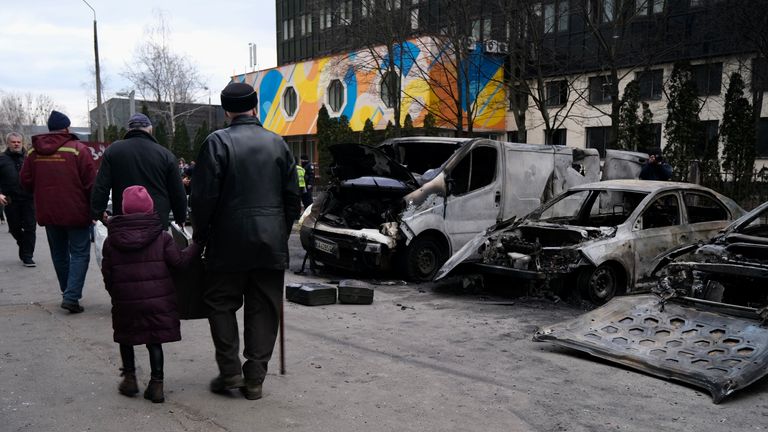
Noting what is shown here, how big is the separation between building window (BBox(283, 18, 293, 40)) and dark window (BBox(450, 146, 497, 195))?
41.7 meters

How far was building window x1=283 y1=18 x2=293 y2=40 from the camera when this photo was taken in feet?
159

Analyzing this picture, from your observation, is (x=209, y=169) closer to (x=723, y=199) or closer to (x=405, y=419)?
(x=405, y=419)

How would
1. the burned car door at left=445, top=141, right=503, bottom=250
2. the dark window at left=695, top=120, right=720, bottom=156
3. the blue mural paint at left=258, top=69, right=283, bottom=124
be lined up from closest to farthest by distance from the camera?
1. the burned car door at left=445, top=141, right=503, bottom=250
2. the dark window at left=695, top=120, right=720, bottom=156
3. the blue mural paint at left=258, top=69, right=283, bottom=124

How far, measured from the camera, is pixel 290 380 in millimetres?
4477

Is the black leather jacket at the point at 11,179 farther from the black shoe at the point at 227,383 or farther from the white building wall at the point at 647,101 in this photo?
the white building wall at the point at 647,101

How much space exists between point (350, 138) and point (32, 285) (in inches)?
1002

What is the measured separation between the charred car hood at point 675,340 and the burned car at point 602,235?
4.59 ft

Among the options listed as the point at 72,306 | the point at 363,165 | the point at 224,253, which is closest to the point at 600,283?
the point at 363,165

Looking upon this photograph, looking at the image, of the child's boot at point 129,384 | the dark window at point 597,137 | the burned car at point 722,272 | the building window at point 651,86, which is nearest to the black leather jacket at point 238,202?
the child's boot at point 129,384

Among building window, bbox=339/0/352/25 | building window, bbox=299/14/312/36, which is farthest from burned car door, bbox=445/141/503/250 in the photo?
building window, bbox=299/14/312/36

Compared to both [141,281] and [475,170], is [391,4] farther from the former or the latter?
[141,281]

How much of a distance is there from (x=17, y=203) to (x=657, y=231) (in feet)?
29.8

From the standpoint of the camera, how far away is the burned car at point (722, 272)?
551cm

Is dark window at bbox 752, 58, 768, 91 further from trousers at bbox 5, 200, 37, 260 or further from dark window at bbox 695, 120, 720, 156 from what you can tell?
trousers at bbox 5, 200, 37, 260
